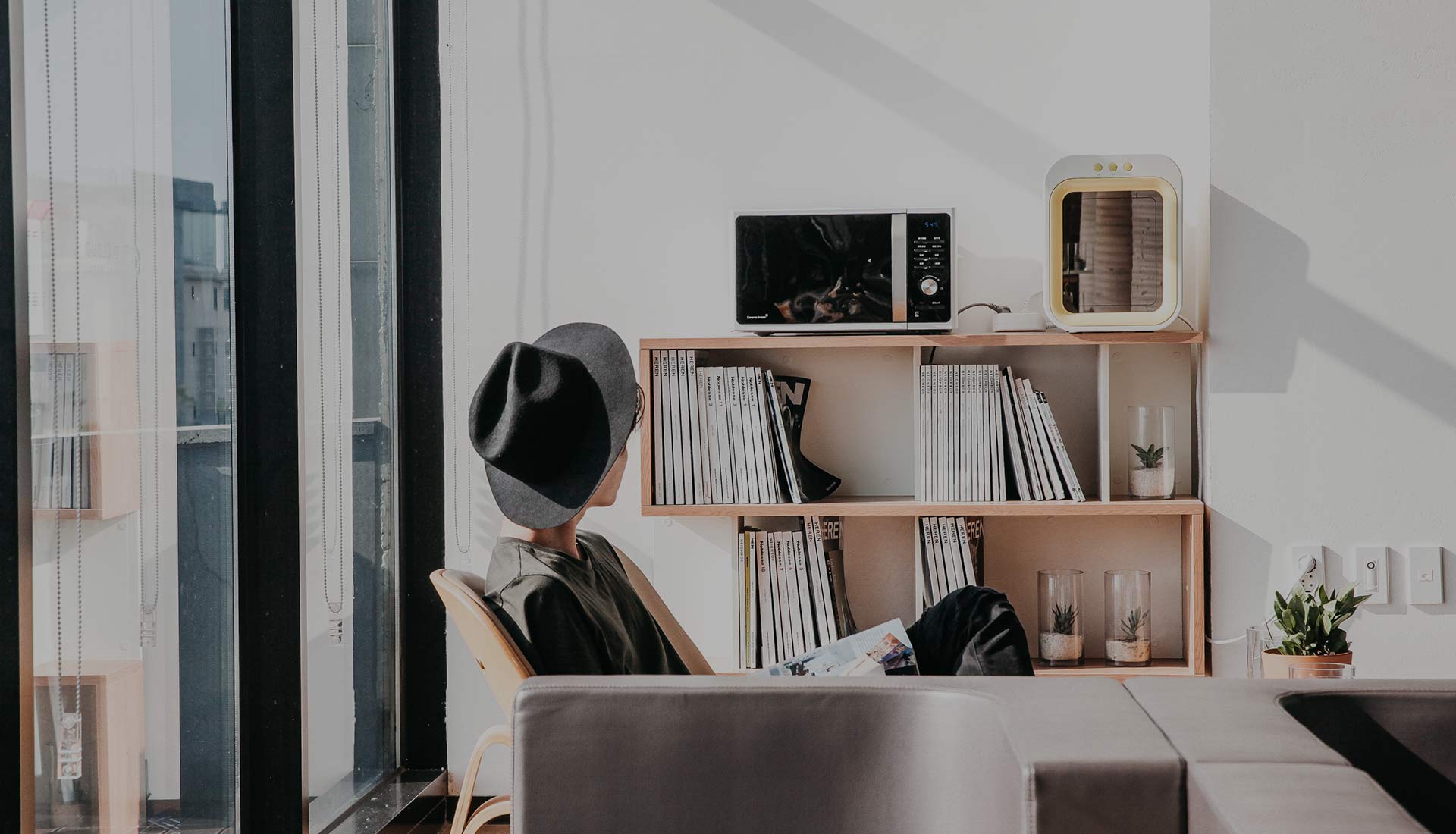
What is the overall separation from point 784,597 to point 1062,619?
2.08 feet

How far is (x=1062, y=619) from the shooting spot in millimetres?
2461

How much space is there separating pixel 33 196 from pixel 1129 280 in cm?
204

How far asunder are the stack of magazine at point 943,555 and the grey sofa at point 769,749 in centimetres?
151

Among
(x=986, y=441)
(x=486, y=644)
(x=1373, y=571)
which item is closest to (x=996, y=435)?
(x=986, y=441)

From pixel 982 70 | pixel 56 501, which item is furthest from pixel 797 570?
pixel 56 501

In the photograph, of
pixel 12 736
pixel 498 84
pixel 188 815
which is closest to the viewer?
pixel 12 736

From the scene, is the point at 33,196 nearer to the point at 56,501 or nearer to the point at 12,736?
the point at 56,501

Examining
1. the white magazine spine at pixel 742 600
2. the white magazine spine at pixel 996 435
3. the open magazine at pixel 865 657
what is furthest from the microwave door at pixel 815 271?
the open magazine at pixel 865 657

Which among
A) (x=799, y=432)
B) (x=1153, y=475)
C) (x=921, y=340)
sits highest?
(x=921, y=340)

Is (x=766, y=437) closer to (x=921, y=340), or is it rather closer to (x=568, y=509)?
(x=921, y=340)

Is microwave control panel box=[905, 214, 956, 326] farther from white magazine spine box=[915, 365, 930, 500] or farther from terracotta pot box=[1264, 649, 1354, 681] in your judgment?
terracotta pot box=[1264, 649, 1354, 681]

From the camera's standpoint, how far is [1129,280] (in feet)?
7.82

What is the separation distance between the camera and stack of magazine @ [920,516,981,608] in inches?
97.9

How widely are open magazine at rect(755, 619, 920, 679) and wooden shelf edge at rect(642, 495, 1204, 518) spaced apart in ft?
2.07
